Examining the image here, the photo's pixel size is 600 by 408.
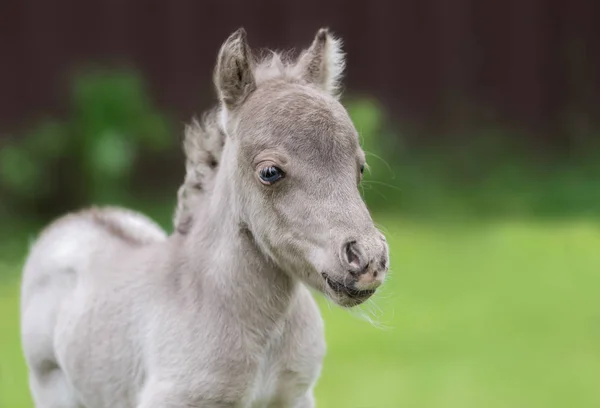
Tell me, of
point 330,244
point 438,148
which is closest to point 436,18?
point 438,148

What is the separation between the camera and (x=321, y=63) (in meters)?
3.24

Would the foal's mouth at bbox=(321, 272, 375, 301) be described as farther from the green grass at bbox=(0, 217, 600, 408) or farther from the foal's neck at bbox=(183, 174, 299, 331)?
the green grass at bbox=(0, 217, 600, 408)

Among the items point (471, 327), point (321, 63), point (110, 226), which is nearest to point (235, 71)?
point (321, 63)

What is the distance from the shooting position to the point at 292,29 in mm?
9953

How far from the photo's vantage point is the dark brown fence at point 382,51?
9734 mm

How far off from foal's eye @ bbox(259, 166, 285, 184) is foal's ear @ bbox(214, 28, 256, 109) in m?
0.33

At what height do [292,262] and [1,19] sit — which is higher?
[1,19]

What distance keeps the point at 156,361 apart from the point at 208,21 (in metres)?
7.11

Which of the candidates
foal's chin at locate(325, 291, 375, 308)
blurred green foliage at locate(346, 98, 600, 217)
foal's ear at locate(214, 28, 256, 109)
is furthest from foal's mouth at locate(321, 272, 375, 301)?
blurred green foliage at locate(346, 98, 600, 217)

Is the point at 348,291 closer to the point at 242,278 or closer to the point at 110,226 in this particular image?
the point at 242,278

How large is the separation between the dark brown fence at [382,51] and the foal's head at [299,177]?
681cm

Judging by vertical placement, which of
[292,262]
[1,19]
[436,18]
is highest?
[436,18]

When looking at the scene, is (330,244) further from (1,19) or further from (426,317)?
(1,19)

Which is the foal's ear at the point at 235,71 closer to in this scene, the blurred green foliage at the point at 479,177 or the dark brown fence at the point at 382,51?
the blurred green foliage at the point at 479,177
